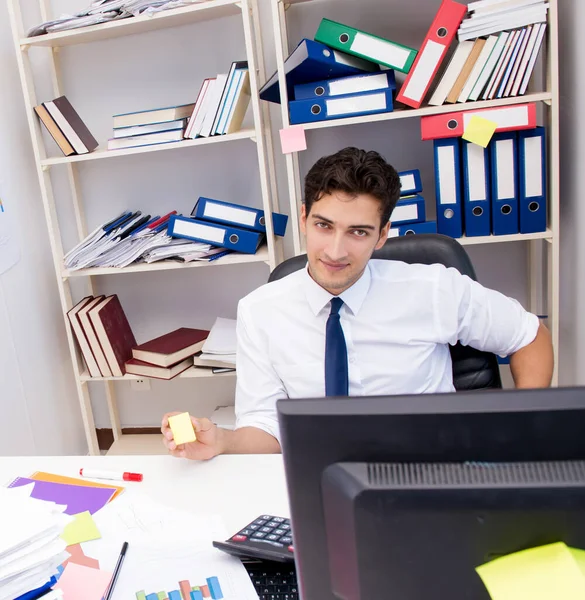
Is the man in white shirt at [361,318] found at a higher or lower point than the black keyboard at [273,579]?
higher

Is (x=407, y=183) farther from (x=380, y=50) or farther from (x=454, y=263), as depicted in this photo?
(x=454, y=263)

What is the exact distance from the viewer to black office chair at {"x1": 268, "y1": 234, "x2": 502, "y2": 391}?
1.40 meters

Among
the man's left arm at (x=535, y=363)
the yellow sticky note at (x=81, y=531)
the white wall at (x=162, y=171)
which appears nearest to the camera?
the yellow sticky note at (x=81, y=531)

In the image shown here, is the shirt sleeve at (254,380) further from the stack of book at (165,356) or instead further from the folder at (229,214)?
the stack of book at (165,356)

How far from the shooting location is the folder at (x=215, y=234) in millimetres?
2248

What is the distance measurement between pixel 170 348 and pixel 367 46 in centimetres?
135

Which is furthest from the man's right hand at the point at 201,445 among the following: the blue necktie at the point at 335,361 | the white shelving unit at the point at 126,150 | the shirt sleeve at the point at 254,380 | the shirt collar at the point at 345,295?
the white shelving unit at the point at 126,150

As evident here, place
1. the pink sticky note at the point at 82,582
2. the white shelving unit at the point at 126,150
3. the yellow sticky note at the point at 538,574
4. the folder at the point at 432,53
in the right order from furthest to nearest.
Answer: the white shelving unit at the point at 126,150
the folder at the point at 432,53
the pink sticky note at the point at 82,582
the yellow sticky note at the point at 538,574

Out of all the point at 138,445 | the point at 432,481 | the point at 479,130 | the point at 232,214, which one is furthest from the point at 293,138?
the point at 432,481

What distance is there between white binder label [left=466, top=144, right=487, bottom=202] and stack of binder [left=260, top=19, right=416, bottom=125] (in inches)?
12.4

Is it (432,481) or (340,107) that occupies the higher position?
(340,107)

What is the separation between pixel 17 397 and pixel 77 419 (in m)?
0.51

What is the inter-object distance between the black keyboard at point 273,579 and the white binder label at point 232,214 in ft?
5.02

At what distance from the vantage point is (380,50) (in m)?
1.97
